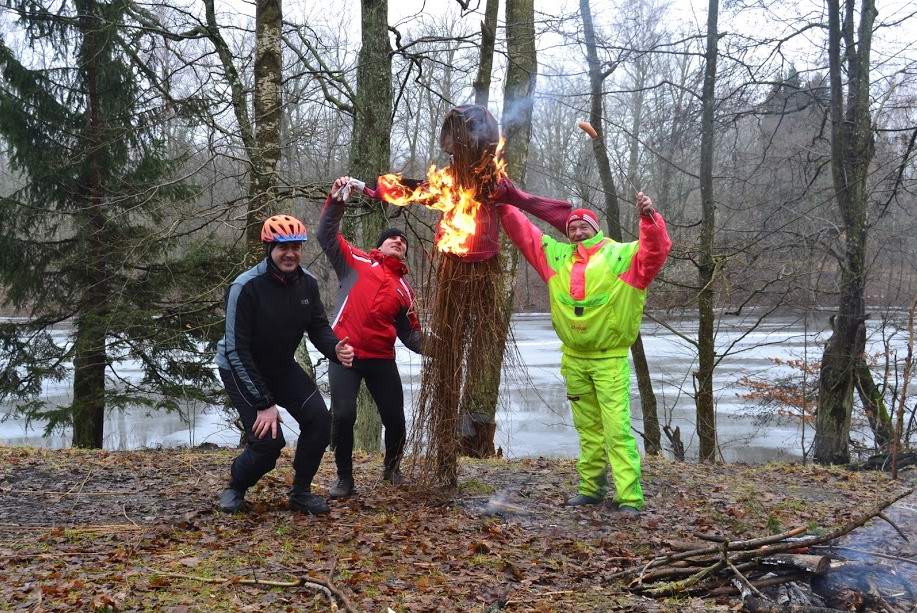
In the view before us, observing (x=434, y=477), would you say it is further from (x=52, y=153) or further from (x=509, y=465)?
(x=52, y=153)

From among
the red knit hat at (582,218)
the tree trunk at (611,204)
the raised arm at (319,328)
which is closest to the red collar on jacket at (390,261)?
the raised arm at (319,328)

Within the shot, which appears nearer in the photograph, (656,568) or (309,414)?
(656,568)

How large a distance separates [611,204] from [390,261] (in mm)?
7077

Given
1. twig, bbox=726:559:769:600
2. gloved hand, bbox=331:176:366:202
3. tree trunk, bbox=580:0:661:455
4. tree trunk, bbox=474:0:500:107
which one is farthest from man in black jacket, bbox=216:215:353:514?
tree trunk, bbox=580:0:661:455

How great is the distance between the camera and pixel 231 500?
5.08 meters

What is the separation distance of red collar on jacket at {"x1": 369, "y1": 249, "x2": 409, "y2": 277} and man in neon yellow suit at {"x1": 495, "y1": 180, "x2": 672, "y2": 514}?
829 millimetres

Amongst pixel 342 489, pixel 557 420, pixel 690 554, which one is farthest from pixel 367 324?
pixel 557 420

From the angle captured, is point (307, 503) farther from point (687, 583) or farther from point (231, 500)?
point (687, 583)

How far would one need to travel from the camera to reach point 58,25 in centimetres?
1101

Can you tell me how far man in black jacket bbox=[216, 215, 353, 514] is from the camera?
477cm

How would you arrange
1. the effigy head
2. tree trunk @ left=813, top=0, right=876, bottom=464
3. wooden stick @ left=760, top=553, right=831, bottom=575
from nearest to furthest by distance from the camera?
1. wooden stick @ left=760, top=553, right=831, bottom=575
2. the effigy head
3. tree trunk @ left=813, top=0, right=876, bottom=464

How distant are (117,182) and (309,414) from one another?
24.8 feet

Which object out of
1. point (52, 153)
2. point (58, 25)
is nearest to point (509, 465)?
point (52, 153)

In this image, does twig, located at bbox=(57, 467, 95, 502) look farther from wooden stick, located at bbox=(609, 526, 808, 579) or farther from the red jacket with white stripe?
wooden stick, located at bbox=(609, 526, 808, 579)
